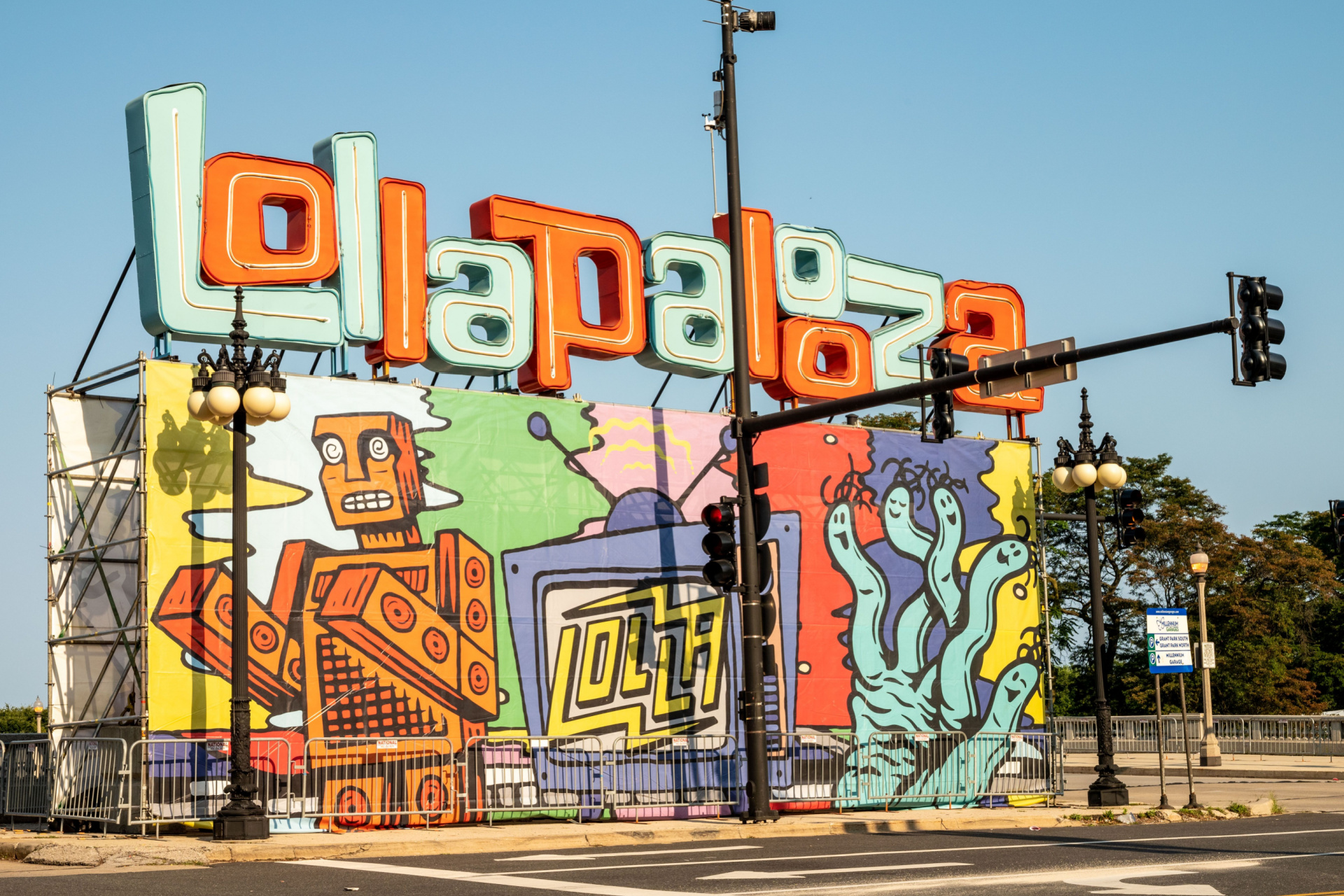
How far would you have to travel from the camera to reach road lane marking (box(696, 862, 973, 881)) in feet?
40.0

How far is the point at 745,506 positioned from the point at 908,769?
236 inches

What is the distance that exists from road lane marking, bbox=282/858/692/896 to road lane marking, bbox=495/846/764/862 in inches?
43.9

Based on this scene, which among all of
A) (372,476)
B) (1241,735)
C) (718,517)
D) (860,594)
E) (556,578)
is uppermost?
(372,476)

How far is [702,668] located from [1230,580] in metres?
39.2

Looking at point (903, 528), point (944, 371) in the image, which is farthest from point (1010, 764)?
point (944, 371)

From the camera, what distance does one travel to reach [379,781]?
18.6 metres

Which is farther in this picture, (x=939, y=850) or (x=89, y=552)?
(x=89, y=552)

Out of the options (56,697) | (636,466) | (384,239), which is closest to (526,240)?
(384,239)

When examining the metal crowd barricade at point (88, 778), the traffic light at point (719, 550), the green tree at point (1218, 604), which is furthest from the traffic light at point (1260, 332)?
the green tree at point (1218, 604)

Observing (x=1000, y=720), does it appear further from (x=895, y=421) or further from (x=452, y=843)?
(x=895, y=421)

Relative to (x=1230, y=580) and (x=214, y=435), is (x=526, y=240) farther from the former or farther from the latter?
(x=1230, y=580)

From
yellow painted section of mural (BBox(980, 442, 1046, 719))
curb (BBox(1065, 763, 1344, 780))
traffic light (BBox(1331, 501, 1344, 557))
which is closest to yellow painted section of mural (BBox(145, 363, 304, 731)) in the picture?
yellow painted section of mural (BBox(980, 442, 1046, 719))

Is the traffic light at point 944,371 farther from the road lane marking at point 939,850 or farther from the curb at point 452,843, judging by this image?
the curb at point 452,843

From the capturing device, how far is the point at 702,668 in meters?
22.0
